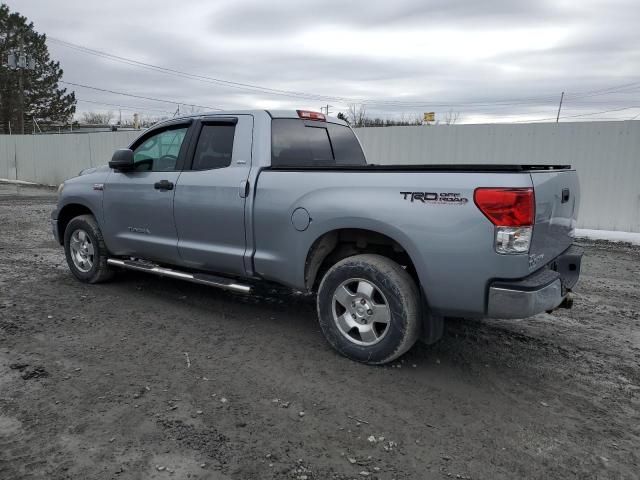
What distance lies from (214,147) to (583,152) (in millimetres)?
8302

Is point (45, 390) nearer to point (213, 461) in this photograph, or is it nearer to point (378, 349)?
point (213, 461)

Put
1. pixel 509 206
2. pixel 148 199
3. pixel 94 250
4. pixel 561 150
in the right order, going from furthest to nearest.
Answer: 1. pixel 561 150
2. pixel 94 250
3. pixel 148 199
4. pixel 509 206

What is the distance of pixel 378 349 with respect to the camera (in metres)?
3.71

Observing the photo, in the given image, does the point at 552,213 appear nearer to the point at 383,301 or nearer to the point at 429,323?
the point at 429,323

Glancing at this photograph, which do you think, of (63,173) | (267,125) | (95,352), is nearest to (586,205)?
(267,125)

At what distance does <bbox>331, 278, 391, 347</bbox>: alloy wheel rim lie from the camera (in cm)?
370

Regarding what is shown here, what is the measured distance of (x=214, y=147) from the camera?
4.76 metres

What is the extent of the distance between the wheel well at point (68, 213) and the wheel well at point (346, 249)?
328 cm

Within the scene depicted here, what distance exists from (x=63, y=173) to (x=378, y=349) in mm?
21825

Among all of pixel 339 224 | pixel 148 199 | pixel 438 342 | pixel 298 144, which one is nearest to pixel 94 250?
pixel 148 199

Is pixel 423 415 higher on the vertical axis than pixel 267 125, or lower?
lower

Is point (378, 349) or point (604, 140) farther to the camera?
point (604, 140)

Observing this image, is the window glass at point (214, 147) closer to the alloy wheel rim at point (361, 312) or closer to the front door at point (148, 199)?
the front door at point (148, 199)

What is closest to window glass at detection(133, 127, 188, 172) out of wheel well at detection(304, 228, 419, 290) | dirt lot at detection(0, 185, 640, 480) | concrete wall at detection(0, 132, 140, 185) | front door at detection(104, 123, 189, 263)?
front door at detection(104, 123, 189, 263)
